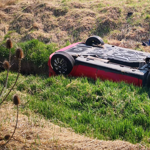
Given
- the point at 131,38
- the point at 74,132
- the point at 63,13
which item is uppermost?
the point at 63,13

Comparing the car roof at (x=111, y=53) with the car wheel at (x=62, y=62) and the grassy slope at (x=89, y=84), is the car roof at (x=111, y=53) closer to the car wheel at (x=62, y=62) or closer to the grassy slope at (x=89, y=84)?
the car wheel at (x=62, y=62)

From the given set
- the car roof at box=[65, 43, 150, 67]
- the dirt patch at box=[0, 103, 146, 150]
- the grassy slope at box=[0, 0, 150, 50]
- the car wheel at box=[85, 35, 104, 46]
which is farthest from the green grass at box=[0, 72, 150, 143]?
the grassy slope at box=[0, 0, 150, 50]

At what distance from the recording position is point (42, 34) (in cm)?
899

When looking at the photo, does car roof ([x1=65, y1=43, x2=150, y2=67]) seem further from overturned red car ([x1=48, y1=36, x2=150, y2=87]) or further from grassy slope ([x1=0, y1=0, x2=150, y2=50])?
grassy slope ([x1=0, y1=0, x2=150, y2=50])

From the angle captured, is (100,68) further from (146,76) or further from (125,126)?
(125,126)

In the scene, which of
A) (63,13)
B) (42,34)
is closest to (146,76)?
(42,34)

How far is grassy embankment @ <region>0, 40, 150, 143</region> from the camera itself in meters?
3.67

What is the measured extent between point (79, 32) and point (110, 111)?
17.8 feet

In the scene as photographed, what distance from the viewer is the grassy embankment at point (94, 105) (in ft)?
12.0

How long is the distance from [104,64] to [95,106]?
43.0 inches

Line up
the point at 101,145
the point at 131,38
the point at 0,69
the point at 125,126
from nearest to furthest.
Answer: the point at 101,145
the point at 125,126
the point at 0,69
the point at 131,38

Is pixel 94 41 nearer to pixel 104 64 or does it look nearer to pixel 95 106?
pixel 104 64

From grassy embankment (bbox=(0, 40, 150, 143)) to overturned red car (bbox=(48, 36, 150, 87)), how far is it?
0.64 feet

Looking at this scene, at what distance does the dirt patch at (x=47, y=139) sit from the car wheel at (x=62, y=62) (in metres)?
1.76
